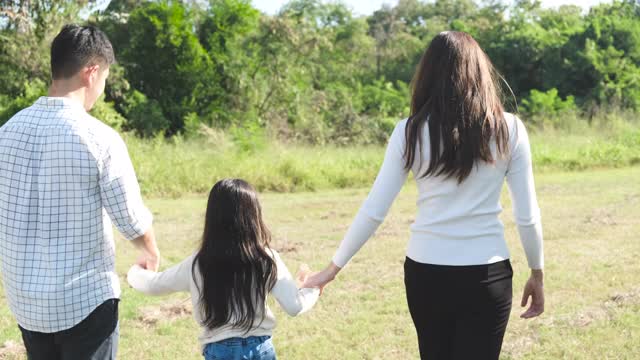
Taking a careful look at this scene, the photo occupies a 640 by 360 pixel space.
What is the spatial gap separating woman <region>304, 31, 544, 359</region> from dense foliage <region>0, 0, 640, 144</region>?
1343 cm

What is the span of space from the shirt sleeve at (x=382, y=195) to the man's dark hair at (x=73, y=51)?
105cm

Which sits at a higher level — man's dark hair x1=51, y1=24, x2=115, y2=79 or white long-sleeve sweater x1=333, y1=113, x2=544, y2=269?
man's dark hair x1=51, y1=24, x2=115, y2=79

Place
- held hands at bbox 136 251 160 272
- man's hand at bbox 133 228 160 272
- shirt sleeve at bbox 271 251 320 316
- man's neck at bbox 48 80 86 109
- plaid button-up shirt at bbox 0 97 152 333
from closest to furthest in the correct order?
1. plaid button-up shirt at bbox 0 97 152 333
2. man's neck at bbox 48 80 86 109
3. man's hand at bbox 133 228 160 272
4. held hands at bbox 136 251 160 272
5. shirt sleeve at bbox 271 251 320 316

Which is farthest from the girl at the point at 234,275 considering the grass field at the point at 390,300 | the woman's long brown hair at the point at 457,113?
the grass field at the point at 390,300

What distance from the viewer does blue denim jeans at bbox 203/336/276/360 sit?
280cm

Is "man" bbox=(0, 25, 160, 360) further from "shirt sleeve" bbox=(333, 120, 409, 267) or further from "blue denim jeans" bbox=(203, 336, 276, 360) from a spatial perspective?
"shirt sleeve" bbox=(333, 120, 409, 267)

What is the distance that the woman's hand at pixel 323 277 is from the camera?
292 cm

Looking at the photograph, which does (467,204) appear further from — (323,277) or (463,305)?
(323,277)

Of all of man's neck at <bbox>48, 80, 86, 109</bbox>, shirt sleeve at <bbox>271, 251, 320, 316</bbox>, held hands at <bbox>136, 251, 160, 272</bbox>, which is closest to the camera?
man's neck at <bbox>48, 80, 86, 109</bbox>

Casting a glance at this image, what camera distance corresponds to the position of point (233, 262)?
2789mm

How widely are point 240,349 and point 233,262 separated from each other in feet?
1.09

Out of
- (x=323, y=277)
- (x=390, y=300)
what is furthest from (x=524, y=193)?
(x=390, y=300)

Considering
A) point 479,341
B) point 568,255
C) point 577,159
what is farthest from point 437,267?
point 577,159

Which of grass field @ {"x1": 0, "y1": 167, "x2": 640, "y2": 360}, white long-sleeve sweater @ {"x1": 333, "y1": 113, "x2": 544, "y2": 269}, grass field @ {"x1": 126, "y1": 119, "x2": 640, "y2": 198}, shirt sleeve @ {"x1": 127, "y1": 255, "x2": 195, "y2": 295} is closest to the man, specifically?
shirt sleeve @ {"x1": 127, "y1": 255, "x2": 195, "y2": 295}
